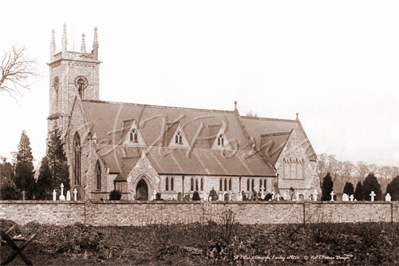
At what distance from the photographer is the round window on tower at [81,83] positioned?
7100cm

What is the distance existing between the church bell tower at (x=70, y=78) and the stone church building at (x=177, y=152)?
2927 millimetres

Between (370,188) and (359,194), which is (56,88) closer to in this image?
(359,194)

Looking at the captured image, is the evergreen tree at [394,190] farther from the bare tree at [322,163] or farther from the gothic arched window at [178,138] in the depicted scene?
the bare tree at [322,163]

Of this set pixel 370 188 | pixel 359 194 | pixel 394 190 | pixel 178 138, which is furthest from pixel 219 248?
pixel 394 190

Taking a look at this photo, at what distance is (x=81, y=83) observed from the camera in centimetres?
7150

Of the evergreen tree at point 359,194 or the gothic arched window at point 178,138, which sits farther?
the evergreen tree at point 359,194

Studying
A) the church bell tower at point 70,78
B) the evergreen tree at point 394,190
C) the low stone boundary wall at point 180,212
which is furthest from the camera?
the church bell tower at point 70,78

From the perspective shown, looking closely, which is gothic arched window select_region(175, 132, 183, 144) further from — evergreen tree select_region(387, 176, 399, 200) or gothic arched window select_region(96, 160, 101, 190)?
evergreen tree select_region(387, 176, 399, 200)

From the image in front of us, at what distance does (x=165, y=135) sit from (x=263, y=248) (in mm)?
36650

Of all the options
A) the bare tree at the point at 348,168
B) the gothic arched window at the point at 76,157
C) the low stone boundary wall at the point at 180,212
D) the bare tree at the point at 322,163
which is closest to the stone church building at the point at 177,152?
the gothic arched window at the point at 76,157

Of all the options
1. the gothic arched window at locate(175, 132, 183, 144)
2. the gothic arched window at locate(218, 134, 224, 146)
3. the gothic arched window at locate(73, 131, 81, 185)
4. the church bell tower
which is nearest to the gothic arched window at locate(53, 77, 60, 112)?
the church bell tower

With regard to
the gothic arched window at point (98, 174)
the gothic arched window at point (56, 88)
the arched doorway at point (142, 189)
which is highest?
the gothic arched window at point (56, 88)

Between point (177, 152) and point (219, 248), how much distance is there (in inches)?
1399

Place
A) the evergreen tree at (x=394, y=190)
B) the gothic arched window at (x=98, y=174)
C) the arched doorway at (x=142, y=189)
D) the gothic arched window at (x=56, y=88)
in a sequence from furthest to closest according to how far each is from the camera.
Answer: the gothic arched window at (x=56, y=88) → the evergreen tree at (x=394, y=190) → the gothic arched window at (x=98, y=174) → the arched doorway at (x=142, y=189)
